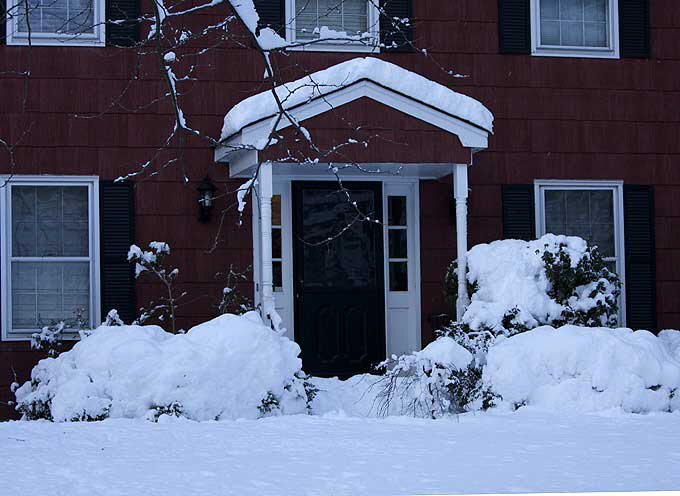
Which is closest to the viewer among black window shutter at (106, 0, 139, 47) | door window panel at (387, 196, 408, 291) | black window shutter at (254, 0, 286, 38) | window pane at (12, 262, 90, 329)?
window pane at (12, 262, 90, 329)

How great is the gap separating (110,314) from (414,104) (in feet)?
10.7

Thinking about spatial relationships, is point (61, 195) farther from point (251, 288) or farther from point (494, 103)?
point (494, 103)

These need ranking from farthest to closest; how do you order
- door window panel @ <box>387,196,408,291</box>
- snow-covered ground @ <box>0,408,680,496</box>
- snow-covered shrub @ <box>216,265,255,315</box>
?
1. door window panel @ <box>387,196,408,291</box>
2. snow-covered shrub @ <box>216,265,255,315</box>
3. snow-covered ground @ <box>0,408,680,496</box>

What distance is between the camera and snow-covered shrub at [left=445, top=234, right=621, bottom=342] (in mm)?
8727

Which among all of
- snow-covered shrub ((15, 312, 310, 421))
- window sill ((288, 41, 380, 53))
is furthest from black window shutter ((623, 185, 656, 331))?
snow-covered shrub ((15, 312, 310, 421))

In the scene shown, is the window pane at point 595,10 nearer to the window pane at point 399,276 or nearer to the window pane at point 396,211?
the window pane at point 396,211

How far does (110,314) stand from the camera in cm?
905

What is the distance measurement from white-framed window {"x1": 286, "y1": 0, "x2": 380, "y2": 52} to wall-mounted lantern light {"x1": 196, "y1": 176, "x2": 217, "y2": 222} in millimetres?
1653

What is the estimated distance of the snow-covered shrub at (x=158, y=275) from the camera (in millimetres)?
9336

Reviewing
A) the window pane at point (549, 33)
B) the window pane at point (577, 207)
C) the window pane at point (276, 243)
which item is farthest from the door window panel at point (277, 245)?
the window pane at point (549, 33)

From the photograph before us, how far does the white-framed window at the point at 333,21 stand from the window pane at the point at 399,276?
84.8 inches

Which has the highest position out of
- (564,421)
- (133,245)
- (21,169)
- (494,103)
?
(494,103)

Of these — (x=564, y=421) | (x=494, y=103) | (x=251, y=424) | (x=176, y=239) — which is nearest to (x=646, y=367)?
(x=564, y=421)

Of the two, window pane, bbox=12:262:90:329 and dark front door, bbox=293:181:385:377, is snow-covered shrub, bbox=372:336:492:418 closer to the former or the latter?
dark front door, bbox=293:181:385:377
